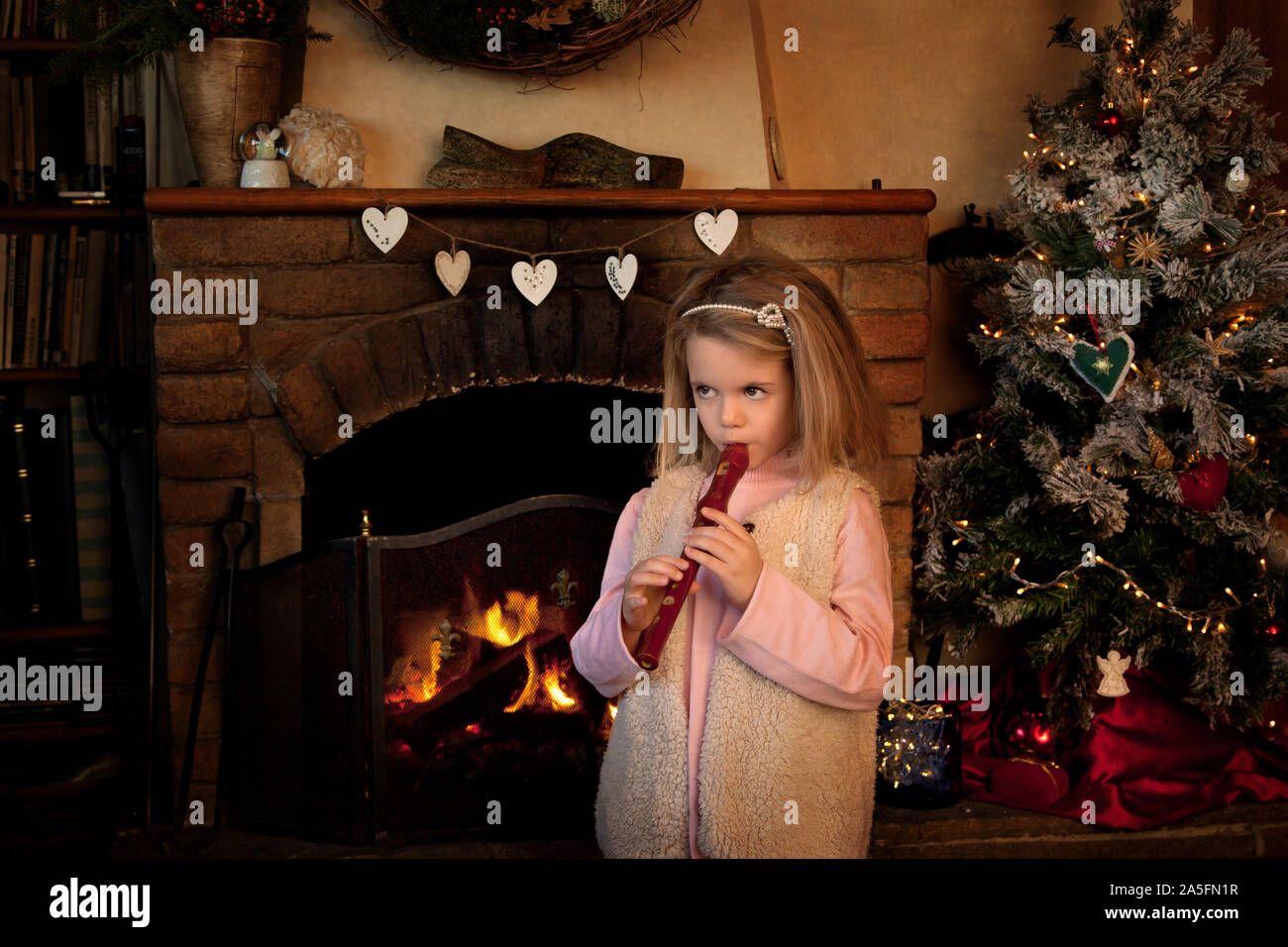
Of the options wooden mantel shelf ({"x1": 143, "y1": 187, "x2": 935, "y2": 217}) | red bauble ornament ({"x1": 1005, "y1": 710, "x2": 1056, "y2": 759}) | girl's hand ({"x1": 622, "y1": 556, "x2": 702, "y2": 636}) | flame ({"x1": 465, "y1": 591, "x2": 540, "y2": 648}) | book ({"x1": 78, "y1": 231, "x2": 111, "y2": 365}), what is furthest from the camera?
book ({"x1": 78, "y1": 231, "x2": 111, "y2": 365})

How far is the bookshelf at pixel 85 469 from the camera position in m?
2.20

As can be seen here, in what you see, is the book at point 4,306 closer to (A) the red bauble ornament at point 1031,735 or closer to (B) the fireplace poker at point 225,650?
(B) the fireplace poker at point 225,650

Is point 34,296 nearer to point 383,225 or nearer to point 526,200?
point 383,225

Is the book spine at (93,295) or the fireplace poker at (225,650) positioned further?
the book spine at (93,295)

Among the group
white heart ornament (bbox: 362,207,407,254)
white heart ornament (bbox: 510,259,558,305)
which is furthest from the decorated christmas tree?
white heart ornament (bbox: 362,207,407,254)

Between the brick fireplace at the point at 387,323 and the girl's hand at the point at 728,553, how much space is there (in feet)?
2.48

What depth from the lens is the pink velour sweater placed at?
128cm

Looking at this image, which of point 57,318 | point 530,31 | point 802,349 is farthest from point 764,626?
point 57,318

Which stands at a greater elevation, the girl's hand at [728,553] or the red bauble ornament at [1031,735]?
the girl's hand at [728,553]

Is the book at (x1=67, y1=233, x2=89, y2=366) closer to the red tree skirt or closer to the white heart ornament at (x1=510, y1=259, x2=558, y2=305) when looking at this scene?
the white heart ornament at (x1=510, y1=259, x2=558, y2=305)

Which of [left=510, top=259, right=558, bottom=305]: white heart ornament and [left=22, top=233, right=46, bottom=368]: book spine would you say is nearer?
[left=510, top=259, right=558, bottom=305]: white heart ornament

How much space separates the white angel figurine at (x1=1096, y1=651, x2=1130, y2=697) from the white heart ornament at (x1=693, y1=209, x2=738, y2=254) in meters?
0.98

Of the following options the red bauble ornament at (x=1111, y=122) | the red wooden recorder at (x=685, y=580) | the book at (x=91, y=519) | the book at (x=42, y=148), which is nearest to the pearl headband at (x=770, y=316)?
the red wooden recorder at (x=685, y=580)
